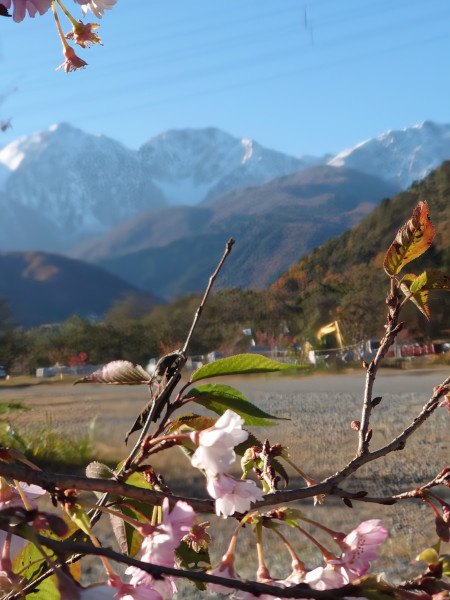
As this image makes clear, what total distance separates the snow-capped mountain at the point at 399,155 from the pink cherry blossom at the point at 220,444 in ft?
28.1

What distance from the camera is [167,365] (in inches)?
6.0

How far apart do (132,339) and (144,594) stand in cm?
351

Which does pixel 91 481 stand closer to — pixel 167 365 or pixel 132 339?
pixel 167 365

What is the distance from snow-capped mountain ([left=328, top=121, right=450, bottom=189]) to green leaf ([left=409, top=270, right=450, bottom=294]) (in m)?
8.49

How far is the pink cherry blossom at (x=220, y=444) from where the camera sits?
0.12m

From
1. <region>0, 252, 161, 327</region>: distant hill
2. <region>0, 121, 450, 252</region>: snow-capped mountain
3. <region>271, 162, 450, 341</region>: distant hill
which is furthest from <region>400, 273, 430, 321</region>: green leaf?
<region>0, 121, 450, 252</region>: snow-capped mountain

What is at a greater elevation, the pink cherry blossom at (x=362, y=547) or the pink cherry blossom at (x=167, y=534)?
the pink cherry blossom at (x=167, y=534)

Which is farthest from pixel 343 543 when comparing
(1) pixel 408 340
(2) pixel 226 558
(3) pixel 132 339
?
(1) pixel 408 340

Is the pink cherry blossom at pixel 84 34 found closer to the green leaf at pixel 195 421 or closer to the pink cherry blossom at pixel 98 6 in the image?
the pink cherry blossom at pixel 98 6

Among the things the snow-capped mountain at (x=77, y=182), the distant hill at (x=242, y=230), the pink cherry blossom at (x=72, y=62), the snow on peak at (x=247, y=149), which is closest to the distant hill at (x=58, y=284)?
the distant hill at (x=242, y=230)

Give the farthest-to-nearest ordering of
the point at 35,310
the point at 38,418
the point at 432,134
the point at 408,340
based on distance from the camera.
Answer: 1. the point at 432,134
2. the point at 35,310
3. the point at 408,340
4. the point at 38,418

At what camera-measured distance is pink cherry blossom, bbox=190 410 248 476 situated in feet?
0.41

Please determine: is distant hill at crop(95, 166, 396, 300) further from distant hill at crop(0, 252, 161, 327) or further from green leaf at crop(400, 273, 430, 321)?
green leaf at crop(400, 273, 430, 321)

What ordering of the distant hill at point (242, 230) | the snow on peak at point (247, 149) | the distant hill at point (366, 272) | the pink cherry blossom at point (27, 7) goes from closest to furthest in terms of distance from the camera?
the pink cherry blossom at point (27, 7)
the distant hill at point (366, 272)
the distant hill at point (242, 230)
the snow on peak at point (247, 149)
